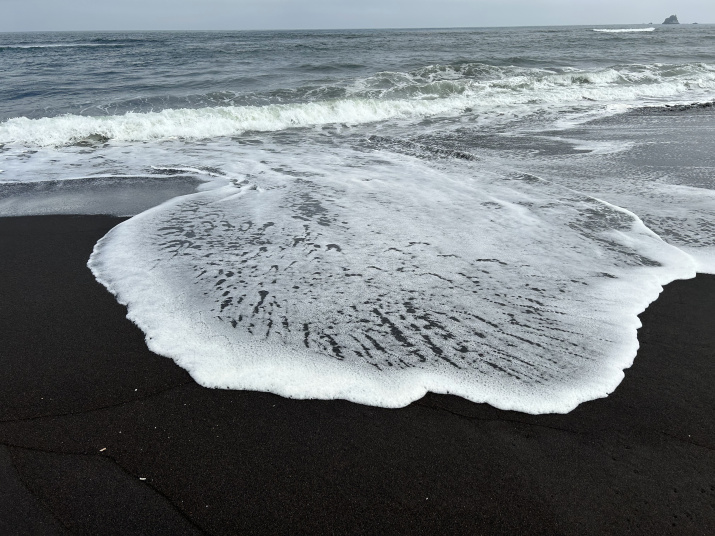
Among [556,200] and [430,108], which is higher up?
[430,108]

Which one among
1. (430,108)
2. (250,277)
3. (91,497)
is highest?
(430,108)

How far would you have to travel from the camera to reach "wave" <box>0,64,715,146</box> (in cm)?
927

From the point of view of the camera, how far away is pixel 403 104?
12.2 meters

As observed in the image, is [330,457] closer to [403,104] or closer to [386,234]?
[386,234]

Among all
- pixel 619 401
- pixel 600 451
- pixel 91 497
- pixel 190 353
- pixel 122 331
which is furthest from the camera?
pixel 122 331

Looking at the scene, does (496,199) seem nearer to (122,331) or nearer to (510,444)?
(510,444)

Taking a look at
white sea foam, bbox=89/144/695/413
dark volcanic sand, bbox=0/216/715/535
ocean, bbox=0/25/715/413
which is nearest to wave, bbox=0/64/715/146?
ocean, bbox=0/25/715/413

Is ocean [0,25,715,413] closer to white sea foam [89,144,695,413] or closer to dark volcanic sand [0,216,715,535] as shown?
white sea foam [89,144,695,413]

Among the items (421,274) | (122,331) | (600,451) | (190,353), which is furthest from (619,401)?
(122,331)

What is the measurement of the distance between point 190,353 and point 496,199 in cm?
367

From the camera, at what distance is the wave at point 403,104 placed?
365 inches

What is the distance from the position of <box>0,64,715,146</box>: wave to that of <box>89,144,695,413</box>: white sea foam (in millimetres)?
5350

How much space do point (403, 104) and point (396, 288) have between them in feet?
32.7

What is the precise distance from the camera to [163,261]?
373 cm
